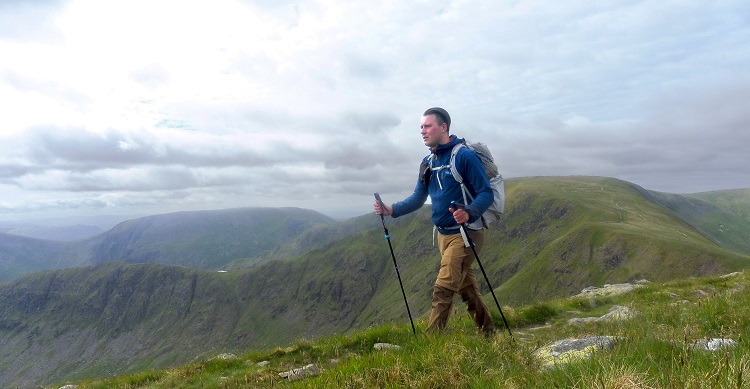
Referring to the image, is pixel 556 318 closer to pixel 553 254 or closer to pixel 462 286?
pixel 462 286

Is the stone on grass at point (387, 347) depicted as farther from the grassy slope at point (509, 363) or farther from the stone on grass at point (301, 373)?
the stone on grass at point (301, 373)

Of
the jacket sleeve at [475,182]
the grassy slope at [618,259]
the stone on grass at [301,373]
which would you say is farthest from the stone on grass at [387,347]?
the grassy slope at [618,259]

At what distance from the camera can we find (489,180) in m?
8.38

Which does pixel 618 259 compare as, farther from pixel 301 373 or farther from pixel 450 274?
pixel 301 373

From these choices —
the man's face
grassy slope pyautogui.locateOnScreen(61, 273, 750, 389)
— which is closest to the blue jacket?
the man's face

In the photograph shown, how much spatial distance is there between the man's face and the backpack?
0.36m

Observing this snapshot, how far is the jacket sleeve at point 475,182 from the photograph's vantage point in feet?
24.8

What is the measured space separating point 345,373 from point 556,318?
33.6 feet

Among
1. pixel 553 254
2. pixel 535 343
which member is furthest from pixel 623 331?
pixel 553 254

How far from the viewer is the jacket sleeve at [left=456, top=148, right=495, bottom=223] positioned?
7574mm

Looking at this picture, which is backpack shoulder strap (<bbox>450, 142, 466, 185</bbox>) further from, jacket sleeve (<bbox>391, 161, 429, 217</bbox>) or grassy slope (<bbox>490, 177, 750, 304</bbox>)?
grassy slope (<bbox>490, 177, 750, 304</bbox>)

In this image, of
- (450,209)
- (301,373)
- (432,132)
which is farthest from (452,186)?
(301,373)

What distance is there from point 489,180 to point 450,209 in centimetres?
125

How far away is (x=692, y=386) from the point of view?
292cm
